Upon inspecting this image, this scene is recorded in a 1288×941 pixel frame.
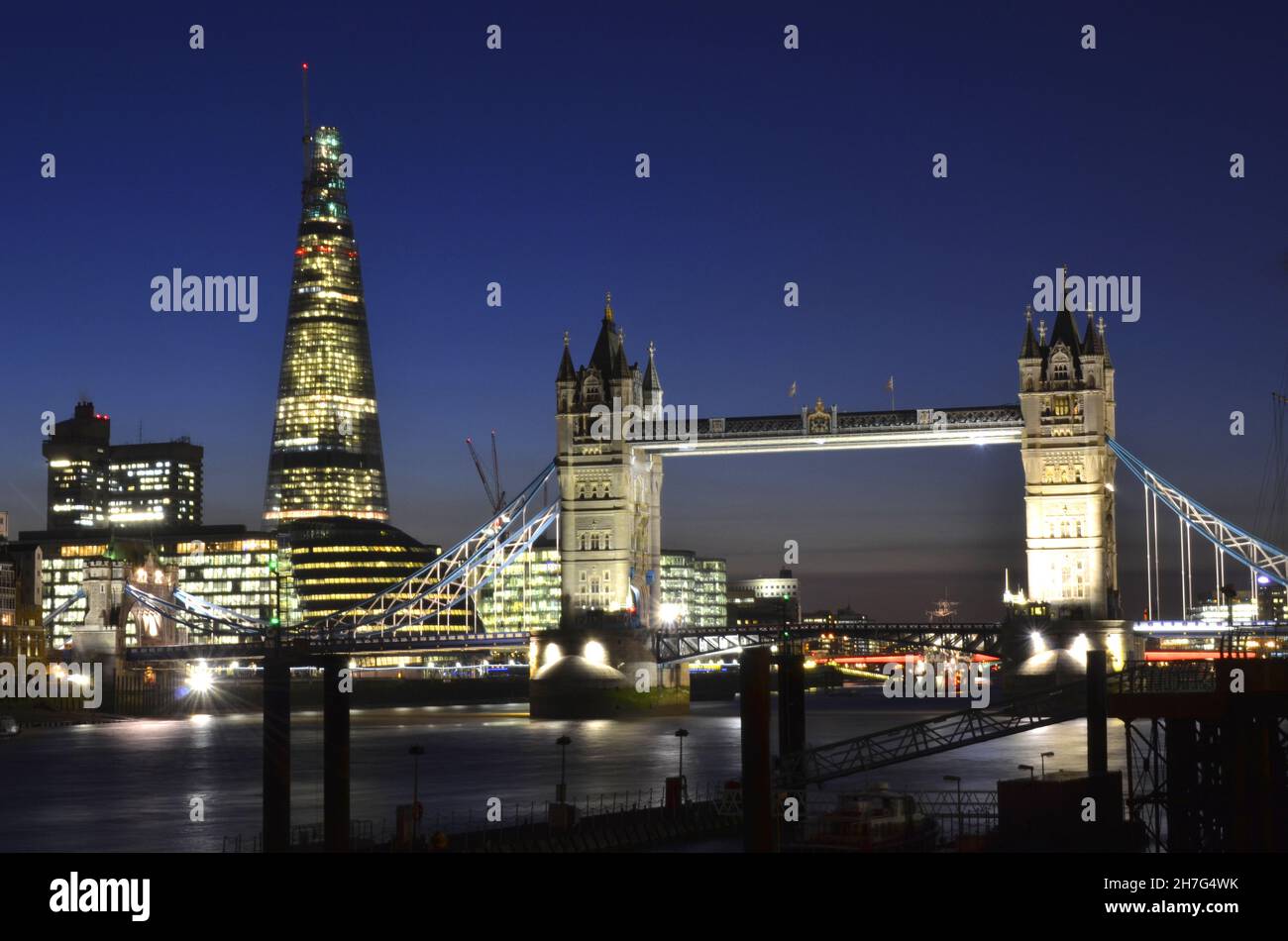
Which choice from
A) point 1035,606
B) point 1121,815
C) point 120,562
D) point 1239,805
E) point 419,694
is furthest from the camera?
point 419,694

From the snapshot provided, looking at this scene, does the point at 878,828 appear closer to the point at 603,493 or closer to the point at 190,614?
the point at 603,493

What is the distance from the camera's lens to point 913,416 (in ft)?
377

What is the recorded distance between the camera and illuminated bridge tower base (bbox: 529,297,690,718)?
404 ft

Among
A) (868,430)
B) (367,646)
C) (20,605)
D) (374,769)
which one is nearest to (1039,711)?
(374,769)

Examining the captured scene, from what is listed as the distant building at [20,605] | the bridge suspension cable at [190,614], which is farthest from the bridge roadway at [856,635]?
the distant building at [20,605]

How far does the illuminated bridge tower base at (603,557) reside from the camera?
123m

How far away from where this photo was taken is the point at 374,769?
86062mm

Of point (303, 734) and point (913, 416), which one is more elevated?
point (913, 416)

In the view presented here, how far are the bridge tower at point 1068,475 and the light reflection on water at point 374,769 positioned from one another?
9.29 metres

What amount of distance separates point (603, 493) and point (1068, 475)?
3054 centimetres
